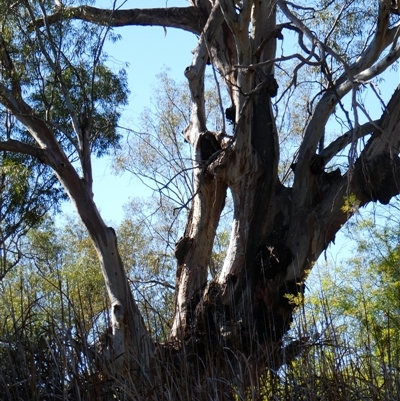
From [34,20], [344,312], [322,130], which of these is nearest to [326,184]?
[322,130]

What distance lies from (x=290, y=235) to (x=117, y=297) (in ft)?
6.54

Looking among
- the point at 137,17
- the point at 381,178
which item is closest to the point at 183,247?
the point at 381,178

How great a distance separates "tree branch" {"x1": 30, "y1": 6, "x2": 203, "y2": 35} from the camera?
36.8ft

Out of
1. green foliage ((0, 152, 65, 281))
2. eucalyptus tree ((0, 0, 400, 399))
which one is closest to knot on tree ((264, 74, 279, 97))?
eucalyptus tree ((0, 0, 400, 399))

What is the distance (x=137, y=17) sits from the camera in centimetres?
1146

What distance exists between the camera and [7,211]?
515 inches

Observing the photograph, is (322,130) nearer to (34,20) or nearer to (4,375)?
(34,20)

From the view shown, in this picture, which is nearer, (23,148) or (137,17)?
(23,148)

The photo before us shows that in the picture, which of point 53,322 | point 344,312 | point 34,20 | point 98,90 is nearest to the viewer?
point 53,322

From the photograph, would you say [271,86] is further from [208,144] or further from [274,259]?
[274,259]

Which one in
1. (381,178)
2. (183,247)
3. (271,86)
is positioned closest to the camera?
(381,178)

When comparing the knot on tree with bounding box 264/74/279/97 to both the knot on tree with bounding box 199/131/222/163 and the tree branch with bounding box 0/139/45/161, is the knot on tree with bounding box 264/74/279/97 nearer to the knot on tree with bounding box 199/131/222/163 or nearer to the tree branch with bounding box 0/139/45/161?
the knot on tree with bounding box 199/131/222/163

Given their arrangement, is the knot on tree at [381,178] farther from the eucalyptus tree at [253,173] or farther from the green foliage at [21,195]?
the green foliage at [21,195]

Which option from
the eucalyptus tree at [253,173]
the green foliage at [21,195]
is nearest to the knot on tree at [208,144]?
the eucalyptus tree at [253,173]
